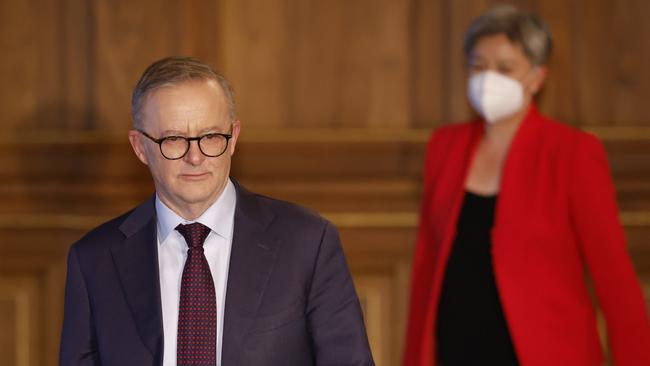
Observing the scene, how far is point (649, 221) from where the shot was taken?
3.98 metres

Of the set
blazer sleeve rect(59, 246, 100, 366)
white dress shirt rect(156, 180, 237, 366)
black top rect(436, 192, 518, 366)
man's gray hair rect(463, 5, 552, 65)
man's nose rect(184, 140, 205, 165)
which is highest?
man's gray hair rect(463, 5, 552, 65)

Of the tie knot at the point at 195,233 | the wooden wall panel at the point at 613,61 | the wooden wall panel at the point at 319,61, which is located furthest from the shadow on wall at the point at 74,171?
the tie knot at the point at 195,233

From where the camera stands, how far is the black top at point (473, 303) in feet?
10.2

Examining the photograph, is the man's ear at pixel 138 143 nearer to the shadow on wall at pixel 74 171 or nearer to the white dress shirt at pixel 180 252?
the white dress shirt at pixel 180 252

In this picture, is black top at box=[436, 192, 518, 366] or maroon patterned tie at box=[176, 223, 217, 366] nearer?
maroon patterned tie at box=[176, 223, 217, 366]

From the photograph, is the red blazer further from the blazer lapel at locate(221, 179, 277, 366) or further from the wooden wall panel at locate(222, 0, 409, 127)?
the blazer lapel at locate(221, 179, 277, 366)

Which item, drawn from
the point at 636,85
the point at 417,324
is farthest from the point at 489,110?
the point at 636,85

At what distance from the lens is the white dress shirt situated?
6.68 feet

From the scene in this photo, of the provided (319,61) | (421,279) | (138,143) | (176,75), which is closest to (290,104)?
(319,61)

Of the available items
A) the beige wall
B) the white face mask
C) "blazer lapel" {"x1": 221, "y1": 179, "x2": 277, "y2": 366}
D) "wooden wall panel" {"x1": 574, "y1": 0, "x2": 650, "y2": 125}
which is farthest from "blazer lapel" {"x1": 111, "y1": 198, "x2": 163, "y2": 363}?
"wooden wall panel" {"x1": 574, "y1": 0, "x2": 650, "y2": 125}

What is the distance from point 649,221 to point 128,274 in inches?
96.1

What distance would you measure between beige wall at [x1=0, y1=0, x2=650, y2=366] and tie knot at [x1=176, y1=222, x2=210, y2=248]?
1.97m

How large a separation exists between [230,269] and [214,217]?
11 cm

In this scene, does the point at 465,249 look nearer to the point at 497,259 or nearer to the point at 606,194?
the point at 497,259
